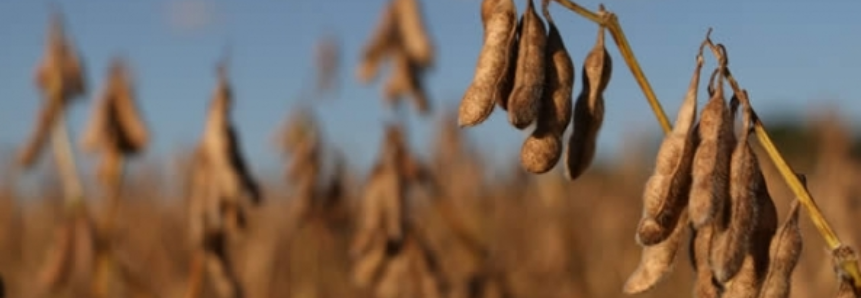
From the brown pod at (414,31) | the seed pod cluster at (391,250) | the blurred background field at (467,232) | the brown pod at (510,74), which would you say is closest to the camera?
the brown pod at (510,74)

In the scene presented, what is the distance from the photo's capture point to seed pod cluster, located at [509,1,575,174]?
0.92 metres

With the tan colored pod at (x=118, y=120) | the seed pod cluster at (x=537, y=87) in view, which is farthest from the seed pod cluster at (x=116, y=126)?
the seed pod cluster at (x=537, y=87)

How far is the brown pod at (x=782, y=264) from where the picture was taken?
0.88m

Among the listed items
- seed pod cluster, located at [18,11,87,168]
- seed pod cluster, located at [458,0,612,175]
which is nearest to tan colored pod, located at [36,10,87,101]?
seed pod cluster, located at [18,11,87,168]

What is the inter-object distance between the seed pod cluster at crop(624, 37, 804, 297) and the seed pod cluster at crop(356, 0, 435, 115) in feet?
4.99

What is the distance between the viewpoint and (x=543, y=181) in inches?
A: 118

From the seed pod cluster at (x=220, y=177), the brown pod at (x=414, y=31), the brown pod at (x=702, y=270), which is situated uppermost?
the brown pod at (x=414, y=31)

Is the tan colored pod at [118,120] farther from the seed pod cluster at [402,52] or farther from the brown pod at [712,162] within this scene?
the brown pod at [712,162]

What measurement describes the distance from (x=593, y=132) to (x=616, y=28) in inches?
3.4

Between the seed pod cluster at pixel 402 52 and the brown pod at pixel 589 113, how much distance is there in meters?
1.42

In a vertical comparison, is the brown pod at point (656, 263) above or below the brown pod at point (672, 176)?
below

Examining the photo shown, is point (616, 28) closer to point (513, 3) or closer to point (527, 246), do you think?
point (513, 3)

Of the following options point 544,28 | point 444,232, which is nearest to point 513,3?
point 544,28

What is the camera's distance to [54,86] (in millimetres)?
2180
